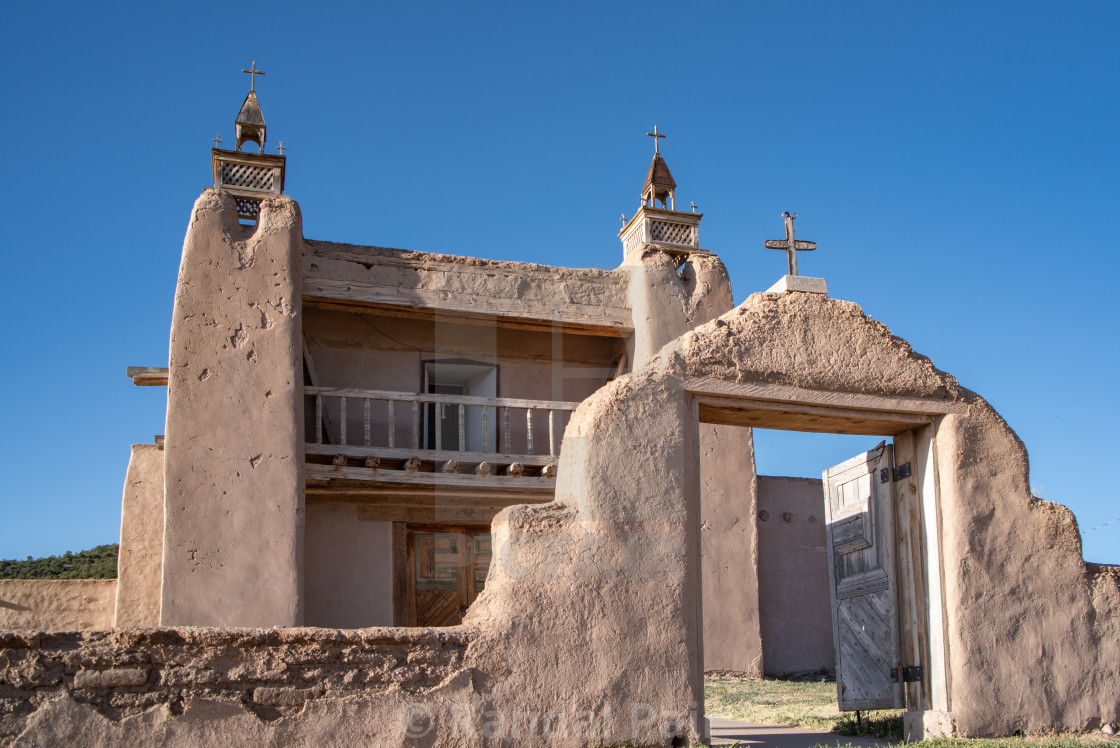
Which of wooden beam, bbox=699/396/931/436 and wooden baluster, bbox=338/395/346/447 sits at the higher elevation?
wooden baluster, bbox=338/395/346/447

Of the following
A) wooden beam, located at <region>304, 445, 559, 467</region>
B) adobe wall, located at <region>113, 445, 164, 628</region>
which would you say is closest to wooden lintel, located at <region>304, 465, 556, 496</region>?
wooden beam, located at <region>304, 445, 559, 467</region>

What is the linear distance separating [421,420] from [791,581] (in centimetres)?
551

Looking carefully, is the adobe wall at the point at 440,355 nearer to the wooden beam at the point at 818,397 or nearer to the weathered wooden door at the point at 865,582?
the weathered wooden door at the point at 865,582

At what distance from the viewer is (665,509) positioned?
687cm

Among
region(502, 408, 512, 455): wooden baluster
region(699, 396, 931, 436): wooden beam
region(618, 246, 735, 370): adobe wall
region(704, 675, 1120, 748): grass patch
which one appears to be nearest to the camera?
region(704, 675, 1120, 748): grass patch

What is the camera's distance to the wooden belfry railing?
13.2m

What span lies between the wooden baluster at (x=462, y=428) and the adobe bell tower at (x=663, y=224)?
10.5 ft

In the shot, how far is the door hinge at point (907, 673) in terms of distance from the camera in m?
7.62

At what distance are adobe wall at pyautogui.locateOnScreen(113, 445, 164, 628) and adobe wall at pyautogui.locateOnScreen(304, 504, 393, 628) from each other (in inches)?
68.4

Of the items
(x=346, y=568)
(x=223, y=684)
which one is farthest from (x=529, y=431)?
(x=223, y=684)

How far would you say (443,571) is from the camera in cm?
1389

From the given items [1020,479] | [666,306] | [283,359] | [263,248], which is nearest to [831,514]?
[1020,479]

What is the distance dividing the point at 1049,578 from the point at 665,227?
8.24m

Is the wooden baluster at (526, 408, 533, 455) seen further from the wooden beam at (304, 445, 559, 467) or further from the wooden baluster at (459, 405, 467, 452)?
the wooden baluster at (459, 405, 467, 452)
